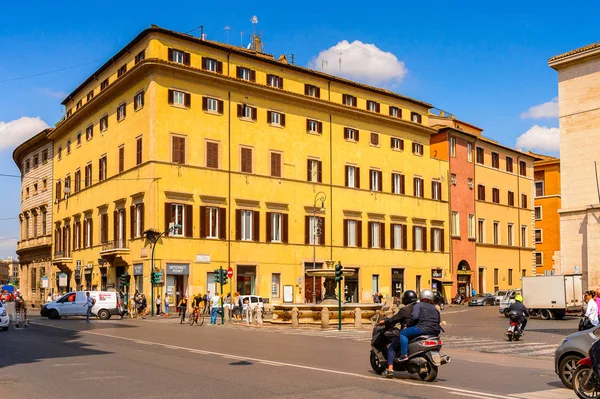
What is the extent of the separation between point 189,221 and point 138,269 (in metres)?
4.42

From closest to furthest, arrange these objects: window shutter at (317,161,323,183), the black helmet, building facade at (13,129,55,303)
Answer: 1. the black helmet
2. window shutter at (317,161,323,183)
3. building facade at (13,129,55,303)

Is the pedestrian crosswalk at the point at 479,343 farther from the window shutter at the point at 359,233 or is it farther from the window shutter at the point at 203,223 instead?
the window shutter at the point at 359,233

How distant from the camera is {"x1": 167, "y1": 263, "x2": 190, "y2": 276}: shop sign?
153 feet

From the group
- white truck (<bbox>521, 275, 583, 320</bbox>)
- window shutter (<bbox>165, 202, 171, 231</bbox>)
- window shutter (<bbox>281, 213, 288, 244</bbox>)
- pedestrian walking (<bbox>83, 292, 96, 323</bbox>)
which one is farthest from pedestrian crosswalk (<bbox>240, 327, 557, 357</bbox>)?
window shutter (<bbox>281, 213, 288, 244</bbox>)

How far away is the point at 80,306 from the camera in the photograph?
140ft

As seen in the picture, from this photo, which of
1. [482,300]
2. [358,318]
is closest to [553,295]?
[358,318]

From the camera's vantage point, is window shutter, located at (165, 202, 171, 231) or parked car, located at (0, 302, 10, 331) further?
window shutter, located at (165, 202, 171, 231)

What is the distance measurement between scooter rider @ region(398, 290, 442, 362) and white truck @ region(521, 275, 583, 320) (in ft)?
99.1

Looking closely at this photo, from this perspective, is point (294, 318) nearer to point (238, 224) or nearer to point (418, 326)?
point (238, 224)

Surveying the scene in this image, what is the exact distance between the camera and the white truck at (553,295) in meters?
40.9

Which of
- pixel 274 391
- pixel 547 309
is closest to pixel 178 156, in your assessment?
pixel 547 309

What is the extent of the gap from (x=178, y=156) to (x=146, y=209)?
3.93m

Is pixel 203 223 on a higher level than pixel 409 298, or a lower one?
higher

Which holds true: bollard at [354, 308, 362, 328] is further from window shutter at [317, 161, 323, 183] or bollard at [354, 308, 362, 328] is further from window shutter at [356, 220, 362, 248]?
window shutter at [356, 220, 362, 248]
